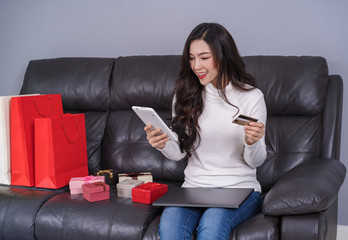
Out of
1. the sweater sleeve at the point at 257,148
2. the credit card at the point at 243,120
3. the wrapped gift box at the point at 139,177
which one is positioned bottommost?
the wrapped gift box at the point at 139,177

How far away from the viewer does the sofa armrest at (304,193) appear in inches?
59.5

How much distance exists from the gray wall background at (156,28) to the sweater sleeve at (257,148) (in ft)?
2.52

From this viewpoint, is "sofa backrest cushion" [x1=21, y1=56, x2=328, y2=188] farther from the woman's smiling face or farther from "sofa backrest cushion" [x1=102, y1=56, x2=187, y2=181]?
the woman's smiling face

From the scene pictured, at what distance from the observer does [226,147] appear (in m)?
1.86

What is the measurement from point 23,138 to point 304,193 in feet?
4.41

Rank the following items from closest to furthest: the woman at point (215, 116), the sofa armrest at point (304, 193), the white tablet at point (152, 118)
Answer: the sofa armrest at point (304, 193) → the white tablet at point (152, 118) → the woman at point (215, 116)

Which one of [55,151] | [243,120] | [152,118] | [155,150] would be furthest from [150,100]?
[243,120]

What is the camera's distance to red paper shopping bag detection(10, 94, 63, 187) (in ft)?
6.98

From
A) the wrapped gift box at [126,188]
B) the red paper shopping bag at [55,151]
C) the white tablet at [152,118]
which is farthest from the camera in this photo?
the red paper shopping bag at [55,151]

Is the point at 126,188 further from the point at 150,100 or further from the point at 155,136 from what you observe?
the point at 150,100

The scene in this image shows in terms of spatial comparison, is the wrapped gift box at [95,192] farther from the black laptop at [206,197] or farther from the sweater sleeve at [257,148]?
the sweater sleeve at [257,148]

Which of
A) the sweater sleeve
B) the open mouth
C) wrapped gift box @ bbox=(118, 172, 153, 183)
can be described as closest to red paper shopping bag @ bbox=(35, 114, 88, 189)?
wrapped gift box @ bbox=(118, 172, 153, 183)

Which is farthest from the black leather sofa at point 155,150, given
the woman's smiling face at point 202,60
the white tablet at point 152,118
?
the woman's smiling face at point 202,60

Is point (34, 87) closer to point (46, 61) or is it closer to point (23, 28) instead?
point (46, 61)
